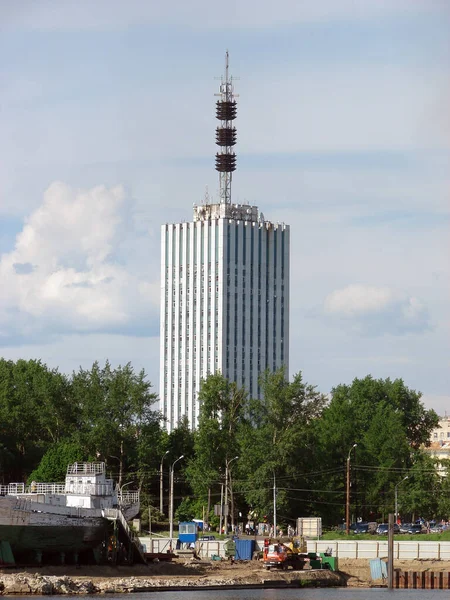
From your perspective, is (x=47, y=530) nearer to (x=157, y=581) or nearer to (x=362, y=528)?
(x=157, y=581)

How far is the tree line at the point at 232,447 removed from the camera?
5512 inches

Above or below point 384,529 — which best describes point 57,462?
above

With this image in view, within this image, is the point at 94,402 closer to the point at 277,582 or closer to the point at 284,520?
the point at 284,520

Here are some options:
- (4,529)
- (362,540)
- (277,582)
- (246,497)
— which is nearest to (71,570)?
(4,529)

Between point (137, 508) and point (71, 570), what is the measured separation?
1639cm

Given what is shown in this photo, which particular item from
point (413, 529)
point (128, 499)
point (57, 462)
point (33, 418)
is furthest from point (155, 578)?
point (33, 418)

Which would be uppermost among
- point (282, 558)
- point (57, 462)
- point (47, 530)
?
point (57, 462)

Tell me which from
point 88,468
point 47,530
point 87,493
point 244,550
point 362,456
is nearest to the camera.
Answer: point 47,530

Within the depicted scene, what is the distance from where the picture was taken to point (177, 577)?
101 meters

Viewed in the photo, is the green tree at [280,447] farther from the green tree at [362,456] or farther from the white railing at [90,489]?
the white railing at [90,489]

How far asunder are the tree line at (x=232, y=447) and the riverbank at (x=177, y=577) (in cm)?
2966

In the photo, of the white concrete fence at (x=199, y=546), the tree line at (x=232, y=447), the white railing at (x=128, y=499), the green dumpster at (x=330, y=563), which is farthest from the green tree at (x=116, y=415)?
the green dumpster at (x=330, y=563)

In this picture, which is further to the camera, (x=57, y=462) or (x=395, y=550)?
(x=57, y=462)

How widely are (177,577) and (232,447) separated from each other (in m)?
45.3
